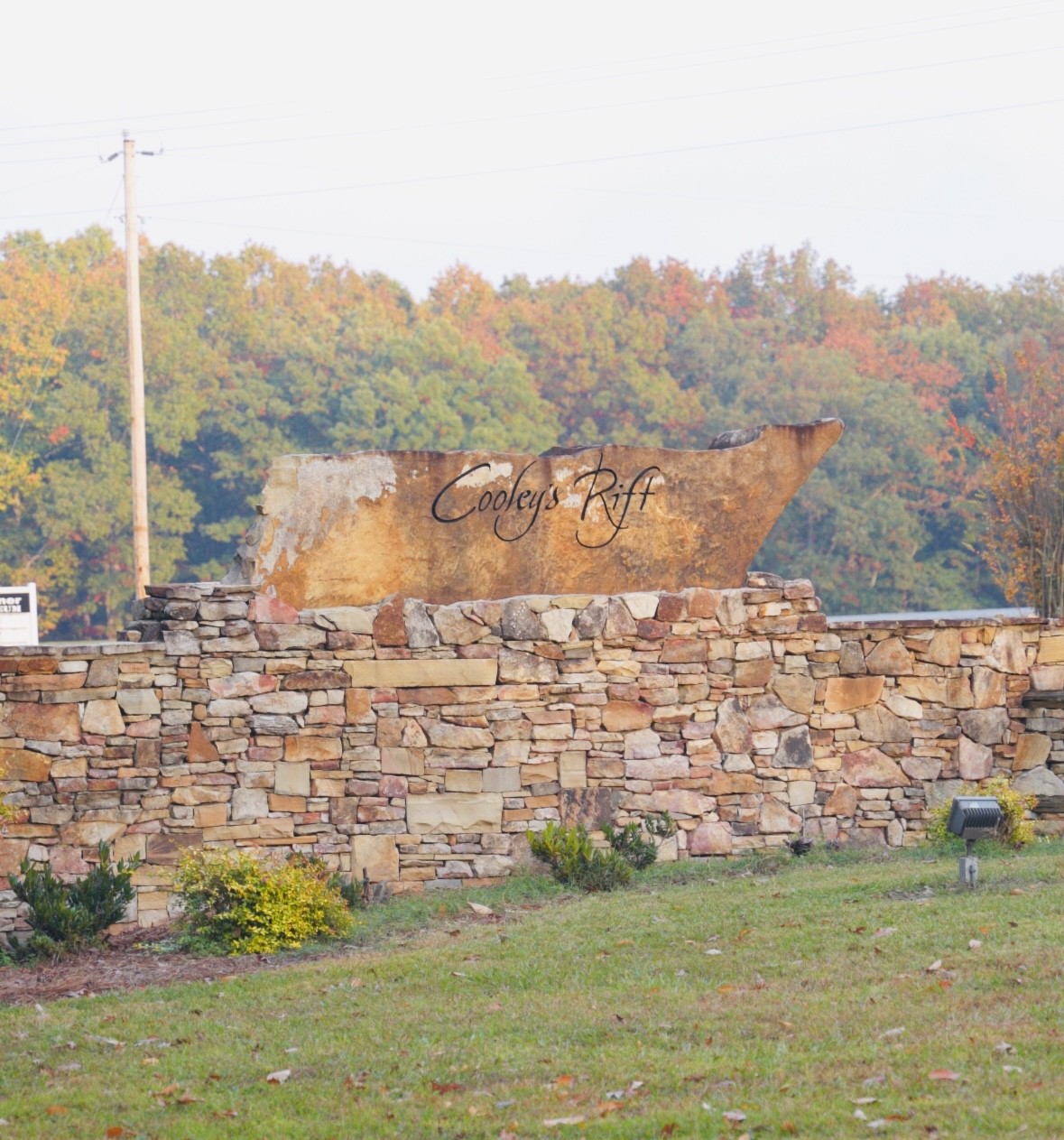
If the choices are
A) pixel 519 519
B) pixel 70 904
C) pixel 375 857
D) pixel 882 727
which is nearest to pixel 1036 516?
pixel 882 727

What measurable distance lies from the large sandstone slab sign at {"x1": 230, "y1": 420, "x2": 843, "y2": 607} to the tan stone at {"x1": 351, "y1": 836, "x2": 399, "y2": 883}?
5.63ft

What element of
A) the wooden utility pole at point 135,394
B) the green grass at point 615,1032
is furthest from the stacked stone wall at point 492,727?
the wooden utility pole at point 135,394

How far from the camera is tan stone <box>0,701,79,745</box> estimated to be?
10602mm

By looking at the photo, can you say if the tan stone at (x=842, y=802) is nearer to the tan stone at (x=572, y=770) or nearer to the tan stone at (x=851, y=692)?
the tan stone at (x=851, y=692)

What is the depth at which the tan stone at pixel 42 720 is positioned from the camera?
10602 millimetres

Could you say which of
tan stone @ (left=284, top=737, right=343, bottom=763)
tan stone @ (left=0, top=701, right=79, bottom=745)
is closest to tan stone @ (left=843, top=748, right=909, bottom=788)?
tan stone @ (left=284, top=737, right=343, bottom=763)

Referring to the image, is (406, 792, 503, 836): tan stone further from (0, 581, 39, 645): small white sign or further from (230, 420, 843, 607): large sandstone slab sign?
(0, 581, 39, 645): small white sign

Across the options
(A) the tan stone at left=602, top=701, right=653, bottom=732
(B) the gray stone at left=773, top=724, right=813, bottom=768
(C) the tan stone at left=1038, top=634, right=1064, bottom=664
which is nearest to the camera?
(A) the tan stone at left=602, top=701, right=653, bottom=732

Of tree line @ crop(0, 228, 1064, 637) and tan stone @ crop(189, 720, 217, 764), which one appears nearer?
tan stone @ crop(189, 720, 217, 764)

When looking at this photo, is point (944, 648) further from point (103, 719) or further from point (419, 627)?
point (103, 719)

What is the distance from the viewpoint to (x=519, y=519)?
11.9m

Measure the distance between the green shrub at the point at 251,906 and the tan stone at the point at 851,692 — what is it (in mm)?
4332

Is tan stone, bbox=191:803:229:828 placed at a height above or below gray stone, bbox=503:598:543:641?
below

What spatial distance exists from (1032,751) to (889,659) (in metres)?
1.41
